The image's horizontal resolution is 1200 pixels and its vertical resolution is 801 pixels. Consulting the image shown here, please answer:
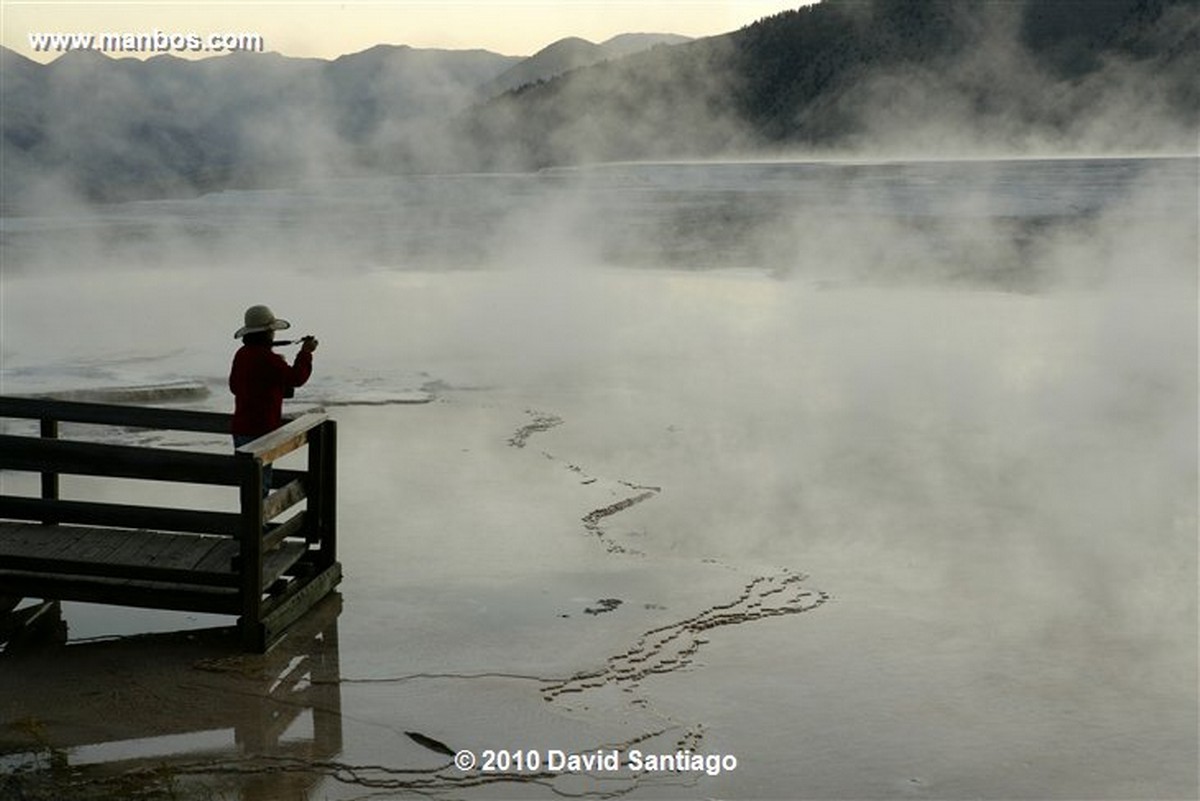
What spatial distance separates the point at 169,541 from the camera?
23.1 feet

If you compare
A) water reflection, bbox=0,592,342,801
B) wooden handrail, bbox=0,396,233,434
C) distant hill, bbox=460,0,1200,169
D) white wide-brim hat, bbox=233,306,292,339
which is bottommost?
water reflection, bbox=0,592,342,801

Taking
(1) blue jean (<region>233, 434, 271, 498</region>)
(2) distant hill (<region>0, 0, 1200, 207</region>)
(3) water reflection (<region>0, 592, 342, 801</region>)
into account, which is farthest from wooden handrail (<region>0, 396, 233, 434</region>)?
(2) distant hill (<region>0, 0, 1200, 207</region>)

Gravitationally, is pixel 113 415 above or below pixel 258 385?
below

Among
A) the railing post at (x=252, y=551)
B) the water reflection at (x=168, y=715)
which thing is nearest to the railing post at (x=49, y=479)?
the water reflection at (x=168, y=715)

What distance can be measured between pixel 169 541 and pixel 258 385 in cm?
74

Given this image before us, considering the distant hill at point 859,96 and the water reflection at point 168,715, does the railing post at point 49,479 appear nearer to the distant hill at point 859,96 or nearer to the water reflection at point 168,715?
the water reflection at point 168,715

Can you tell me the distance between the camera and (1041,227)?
3706cm

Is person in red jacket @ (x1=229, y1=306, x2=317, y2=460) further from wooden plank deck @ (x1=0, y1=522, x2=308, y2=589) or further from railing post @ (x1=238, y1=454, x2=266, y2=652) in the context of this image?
railing post @ (x1=238, y1=454, x2=266, y2=652)

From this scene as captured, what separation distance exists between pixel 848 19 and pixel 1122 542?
7806 cm

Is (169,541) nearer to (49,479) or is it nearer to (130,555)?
(130,555)

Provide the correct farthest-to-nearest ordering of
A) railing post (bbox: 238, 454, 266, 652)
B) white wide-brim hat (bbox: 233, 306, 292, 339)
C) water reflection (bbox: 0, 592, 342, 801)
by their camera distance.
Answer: white wide-brim hat (bbox: 233, 306, 292, 339)
railing post (bbox: 238, 454, 266, 652)
water reflection (bbox: 0, 592, 342, 801)

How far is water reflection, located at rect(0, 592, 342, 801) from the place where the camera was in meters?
5.23

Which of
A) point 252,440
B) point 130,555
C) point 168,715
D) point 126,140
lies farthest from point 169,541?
point 126,140

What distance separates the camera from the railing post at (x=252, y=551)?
6.41 m
